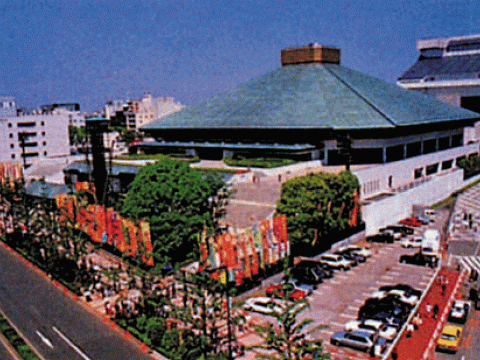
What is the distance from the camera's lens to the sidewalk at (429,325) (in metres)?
35.1

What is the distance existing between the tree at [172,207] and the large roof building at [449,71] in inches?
4239

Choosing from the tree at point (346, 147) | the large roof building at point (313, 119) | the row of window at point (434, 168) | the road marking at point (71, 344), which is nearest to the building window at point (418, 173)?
the row of window at point (434, 168)

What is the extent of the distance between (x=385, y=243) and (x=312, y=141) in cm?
3023

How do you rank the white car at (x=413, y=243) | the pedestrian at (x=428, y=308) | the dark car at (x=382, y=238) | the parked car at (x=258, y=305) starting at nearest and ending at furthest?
1. the parked car at (x=258, y=305)
2. the pedestrian at (x=428, y=308)
3. the white car at (x=413, y=243)
4. the dark car at (x=382, y=238)

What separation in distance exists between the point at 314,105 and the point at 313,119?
5672 mm

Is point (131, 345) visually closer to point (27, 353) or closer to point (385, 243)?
point (27, 353)

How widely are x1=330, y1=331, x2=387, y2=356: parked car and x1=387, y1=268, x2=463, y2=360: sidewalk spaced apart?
87 cm

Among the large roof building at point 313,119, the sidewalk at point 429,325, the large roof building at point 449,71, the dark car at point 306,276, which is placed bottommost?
the sidewalk at point 429,325

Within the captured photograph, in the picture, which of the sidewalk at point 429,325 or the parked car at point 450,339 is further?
the sidewalk at point 429,325

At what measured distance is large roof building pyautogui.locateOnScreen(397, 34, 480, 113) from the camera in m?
138

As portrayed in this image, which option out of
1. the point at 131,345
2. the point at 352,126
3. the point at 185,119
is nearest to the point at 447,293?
the point at 131,345

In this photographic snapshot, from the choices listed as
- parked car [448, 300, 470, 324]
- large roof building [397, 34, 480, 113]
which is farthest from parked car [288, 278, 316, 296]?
large roof building [397, 34, 480, 113]

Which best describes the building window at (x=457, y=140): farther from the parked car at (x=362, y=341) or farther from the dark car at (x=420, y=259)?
the parked car at (x=362, y=341)

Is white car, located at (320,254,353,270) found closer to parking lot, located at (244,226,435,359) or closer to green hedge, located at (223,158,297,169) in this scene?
parking lot, located at (244,226,435,359)
